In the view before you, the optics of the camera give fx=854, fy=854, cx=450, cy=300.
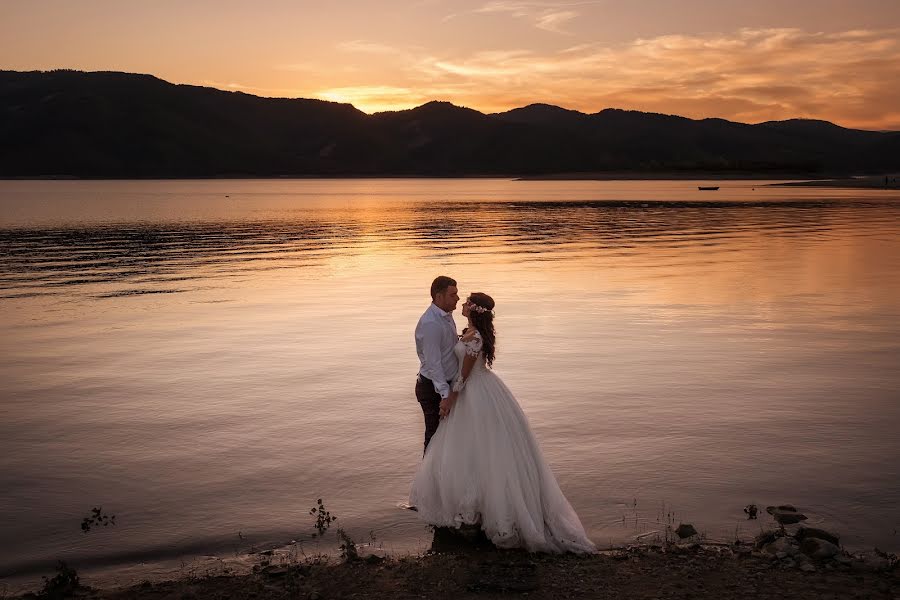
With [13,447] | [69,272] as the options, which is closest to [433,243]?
[69,272]

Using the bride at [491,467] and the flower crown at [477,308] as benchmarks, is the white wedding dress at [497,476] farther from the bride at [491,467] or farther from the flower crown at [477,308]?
the flower crown at [477,308]

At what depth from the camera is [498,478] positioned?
798cm

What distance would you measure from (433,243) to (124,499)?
38.3 m

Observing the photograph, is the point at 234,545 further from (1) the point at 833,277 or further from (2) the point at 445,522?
(1) the point at 833,277

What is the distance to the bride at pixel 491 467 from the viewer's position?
7.93 meters

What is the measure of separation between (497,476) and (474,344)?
1.25 meters

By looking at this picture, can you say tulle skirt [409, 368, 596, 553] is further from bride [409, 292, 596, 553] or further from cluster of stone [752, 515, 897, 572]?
cluster of stone [752, 515, 897, 572]

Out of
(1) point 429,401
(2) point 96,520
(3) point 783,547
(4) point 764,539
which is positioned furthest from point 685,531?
(2) point 96,520

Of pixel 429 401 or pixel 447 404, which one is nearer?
pixel 447 404

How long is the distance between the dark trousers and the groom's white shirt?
1.33 ft

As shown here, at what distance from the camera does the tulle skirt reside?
7918mm

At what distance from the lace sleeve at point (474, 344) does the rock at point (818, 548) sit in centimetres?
351

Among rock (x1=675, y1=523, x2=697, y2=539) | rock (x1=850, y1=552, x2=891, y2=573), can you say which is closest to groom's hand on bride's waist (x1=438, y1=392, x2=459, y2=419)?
rock (x1=675, y1=523, x2=697, y2=539)

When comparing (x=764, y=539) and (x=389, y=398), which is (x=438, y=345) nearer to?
(x=764, y=539)
